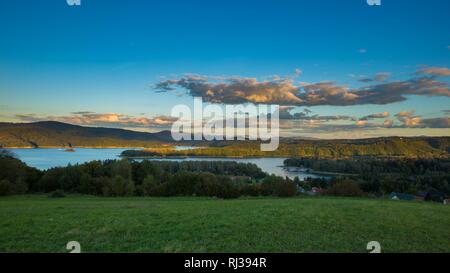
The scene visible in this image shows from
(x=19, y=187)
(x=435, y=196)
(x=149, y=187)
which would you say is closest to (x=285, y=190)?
(x=149, y=187)

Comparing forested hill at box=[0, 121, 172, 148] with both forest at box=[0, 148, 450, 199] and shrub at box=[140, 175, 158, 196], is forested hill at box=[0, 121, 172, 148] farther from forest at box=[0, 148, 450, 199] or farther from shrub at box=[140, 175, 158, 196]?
shrub at box=[140, 175, 158, 196]

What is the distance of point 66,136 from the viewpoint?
179ft

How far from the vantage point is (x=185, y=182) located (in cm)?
3353

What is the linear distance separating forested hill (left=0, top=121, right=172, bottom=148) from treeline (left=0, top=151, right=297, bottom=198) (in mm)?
9634

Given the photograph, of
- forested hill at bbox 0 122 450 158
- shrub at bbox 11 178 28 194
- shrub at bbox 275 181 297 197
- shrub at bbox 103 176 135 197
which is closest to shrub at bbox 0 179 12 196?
shrub at bbox 11 178 28 194

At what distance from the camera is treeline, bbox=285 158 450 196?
3769cm

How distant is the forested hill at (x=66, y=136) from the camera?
47.8 metres

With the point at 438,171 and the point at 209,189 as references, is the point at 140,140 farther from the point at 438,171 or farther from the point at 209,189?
the point at 438,171

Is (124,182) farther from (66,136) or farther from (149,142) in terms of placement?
(66,136)

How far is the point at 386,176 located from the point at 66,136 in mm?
59883

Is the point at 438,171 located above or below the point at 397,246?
below

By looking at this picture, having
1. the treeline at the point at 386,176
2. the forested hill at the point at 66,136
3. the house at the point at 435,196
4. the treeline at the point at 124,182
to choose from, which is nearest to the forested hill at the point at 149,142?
the forested hill at the point at 66,136
